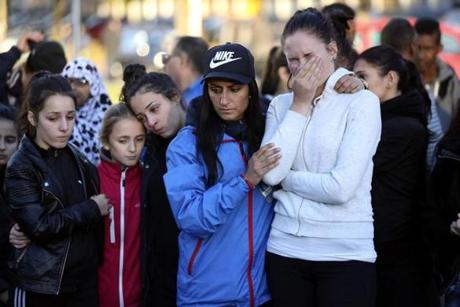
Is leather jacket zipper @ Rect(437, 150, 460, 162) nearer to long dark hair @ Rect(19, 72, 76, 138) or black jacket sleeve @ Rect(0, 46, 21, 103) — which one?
long dark hair @ Rect(19, 72, 76, 138)

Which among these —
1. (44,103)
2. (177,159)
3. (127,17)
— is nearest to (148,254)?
(177,159)

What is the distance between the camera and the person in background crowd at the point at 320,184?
130 inches

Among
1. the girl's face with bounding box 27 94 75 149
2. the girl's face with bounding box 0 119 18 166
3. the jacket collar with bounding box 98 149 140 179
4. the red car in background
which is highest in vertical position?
the red car in background

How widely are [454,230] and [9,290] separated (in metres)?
2.56

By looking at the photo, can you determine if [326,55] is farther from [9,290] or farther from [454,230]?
[9,290]

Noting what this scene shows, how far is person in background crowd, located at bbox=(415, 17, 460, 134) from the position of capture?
6961mm

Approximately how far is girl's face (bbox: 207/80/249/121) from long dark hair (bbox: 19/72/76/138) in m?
1.12

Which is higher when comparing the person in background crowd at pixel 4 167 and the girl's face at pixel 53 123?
the girl's face at pixel 53 123

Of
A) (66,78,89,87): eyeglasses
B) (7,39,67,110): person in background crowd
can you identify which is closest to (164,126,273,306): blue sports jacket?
(66,78,89,87): eyeglasses

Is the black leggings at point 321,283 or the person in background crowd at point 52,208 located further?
the person in background crowd at point 52,208

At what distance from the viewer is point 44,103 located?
4238mm

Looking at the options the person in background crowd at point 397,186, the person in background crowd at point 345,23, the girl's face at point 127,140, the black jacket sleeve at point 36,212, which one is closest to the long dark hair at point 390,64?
the person in background crowd at point 397,186

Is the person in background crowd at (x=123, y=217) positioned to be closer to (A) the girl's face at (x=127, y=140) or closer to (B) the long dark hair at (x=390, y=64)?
(A) the girl's face at (x=127, y=140)

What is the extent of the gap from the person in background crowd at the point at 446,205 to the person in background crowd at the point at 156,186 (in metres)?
1.35
